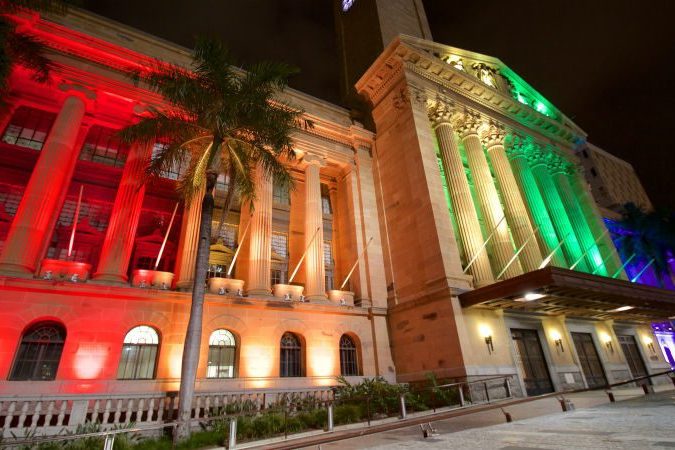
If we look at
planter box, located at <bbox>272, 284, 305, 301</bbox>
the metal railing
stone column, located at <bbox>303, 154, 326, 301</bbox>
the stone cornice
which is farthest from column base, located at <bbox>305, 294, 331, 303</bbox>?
the stone cornice

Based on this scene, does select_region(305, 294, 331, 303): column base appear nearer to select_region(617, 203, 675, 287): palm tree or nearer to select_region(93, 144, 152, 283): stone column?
select_region(93, 144, 152, 283): stone column

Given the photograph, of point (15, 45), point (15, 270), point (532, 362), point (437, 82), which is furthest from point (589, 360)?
Result: point (15, 45)

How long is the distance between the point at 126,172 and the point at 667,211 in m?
47.6

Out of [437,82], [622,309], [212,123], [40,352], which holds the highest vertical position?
[437,82]

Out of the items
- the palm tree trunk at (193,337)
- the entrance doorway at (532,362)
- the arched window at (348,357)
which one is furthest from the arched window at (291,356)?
the entrance doorway at (532,362)

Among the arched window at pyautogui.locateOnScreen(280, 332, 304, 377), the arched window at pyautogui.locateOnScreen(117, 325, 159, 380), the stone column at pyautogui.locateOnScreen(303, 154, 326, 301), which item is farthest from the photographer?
the stone column at pyautogui.locateOnScreen(303, 154, 326, 301)

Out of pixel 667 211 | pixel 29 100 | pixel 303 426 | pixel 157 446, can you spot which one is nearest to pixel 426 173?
pixel 303 426

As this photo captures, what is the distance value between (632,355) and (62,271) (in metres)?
34.9

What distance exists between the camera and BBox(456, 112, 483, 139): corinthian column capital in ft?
86.1

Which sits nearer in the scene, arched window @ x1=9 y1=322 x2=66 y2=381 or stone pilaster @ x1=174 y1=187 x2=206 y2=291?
arched window @ x1=9 y1=322 x2=66 y2=381

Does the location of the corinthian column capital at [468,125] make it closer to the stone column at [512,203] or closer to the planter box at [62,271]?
the stone column at [512,203]

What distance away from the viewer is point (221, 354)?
55.8 ft

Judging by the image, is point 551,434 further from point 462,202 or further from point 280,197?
point 280,197

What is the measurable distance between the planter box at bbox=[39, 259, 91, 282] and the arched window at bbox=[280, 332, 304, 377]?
9.75m
